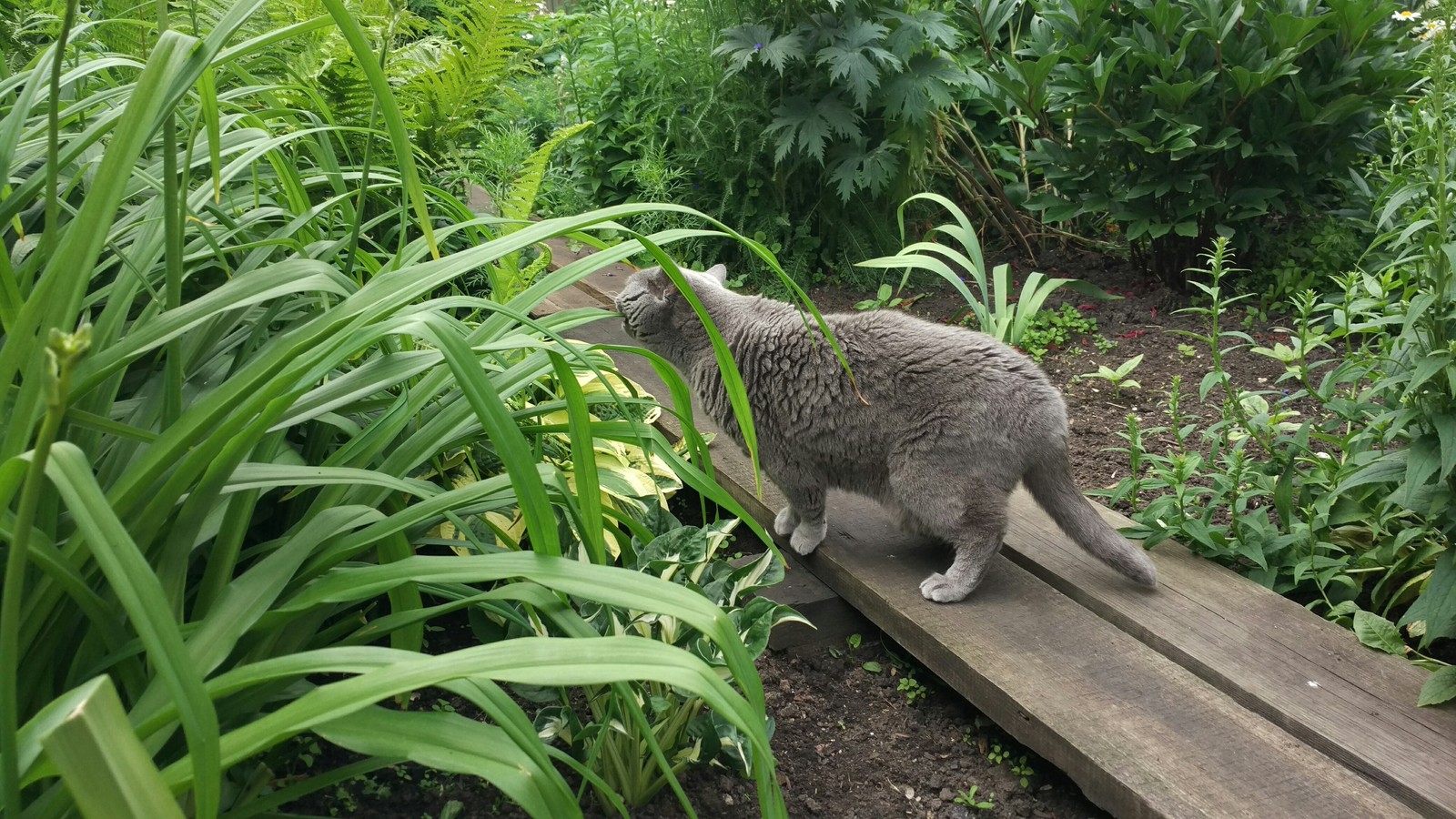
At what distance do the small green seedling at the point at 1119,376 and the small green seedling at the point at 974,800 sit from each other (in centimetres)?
160

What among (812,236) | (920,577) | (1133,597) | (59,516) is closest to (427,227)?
(59,516)

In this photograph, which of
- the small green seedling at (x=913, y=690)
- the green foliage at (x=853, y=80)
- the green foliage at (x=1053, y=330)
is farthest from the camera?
the green foliage at (x=853, y=80)

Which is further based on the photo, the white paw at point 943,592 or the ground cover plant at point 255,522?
the white paw at point 943,592

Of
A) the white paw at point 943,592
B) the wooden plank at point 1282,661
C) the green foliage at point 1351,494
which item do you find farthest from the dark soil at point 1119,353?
the white paw at point 943,592

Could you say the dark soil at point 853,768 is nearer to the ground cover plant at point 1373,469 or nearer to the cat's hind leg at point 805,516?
the cat's hind leg at point 805,516

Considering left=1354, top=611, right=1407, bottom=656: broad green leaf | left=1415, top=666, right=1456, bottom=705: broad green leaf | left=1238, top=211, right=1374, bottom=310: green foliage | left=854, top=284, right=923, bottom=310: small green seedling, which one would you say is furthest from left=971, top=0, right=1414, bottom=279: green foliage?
left=1415, top=666, right=1456, bottom=705: broad green leaf

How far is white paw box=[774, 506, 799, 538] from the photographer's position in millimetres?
2713

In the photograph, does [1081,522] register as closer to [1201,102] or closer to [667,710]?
[667,710]

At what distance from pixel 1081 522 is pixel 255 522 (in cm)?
172

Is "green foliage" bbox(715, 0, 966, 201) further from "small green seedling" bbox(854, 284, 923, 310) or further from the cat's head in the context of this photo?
the cat's head

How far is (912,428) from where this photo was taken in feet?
7.70

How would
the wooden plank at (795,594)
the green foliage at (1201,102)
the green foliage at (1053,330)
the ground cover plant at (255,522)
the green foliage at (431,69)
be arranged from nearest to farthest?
1. the ground cover plant at (255,522)
2. the wooden plank at (795,594)
3. the green foliage at (431,69)
4. the green foliage at (1201,102)
5. the green foliage at (1053,330)

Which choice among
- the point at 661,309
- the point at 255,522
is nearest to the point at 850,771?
the point at 255,522

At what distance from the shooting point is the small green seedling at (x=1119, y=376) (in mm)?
3158
